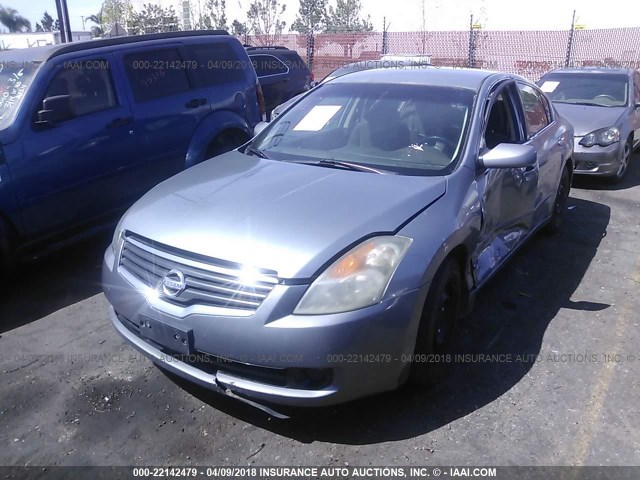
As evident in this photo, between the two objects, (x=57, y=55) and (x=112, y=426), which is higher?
(x=57, y=55)

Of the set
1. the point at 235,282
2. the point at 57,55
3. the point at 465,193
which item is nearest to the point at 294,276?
the point at 235,282

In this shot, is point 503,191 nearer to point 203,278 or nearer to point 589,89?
point 203,278

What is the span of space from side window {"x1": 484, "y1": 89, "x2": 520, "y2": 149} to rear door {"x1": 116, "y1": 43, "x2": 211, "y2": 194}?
118 inches

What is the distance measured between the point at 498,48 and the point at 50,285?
746 inches

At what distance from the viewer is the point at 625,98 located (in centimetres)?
826

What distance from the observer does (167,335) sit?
272cm

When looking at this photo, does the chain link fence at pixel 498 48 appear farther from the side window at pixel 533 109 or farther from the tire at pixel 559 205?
the side window at pixel 533 109

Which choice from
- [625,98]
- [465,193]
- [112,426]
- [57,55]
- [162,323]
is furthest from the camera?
[625,98]

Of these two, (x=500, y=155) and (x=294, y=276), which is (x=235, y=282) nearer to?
(x=294, y=276)

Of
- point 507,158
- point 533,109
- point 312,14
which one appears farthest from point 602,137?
point 312,14

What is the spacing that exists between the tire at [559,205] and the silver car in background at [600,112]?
1889 millimetres

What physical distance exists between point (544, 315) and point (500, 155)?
1322 millimetres

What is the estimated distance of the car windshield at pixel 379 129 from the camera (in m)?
3.56

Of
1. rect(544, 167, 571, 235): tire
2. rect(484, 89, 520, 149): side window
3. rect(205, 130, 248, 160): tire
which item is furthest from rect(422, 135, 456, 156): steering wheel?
rect(205, 130, 248, 160): tire
